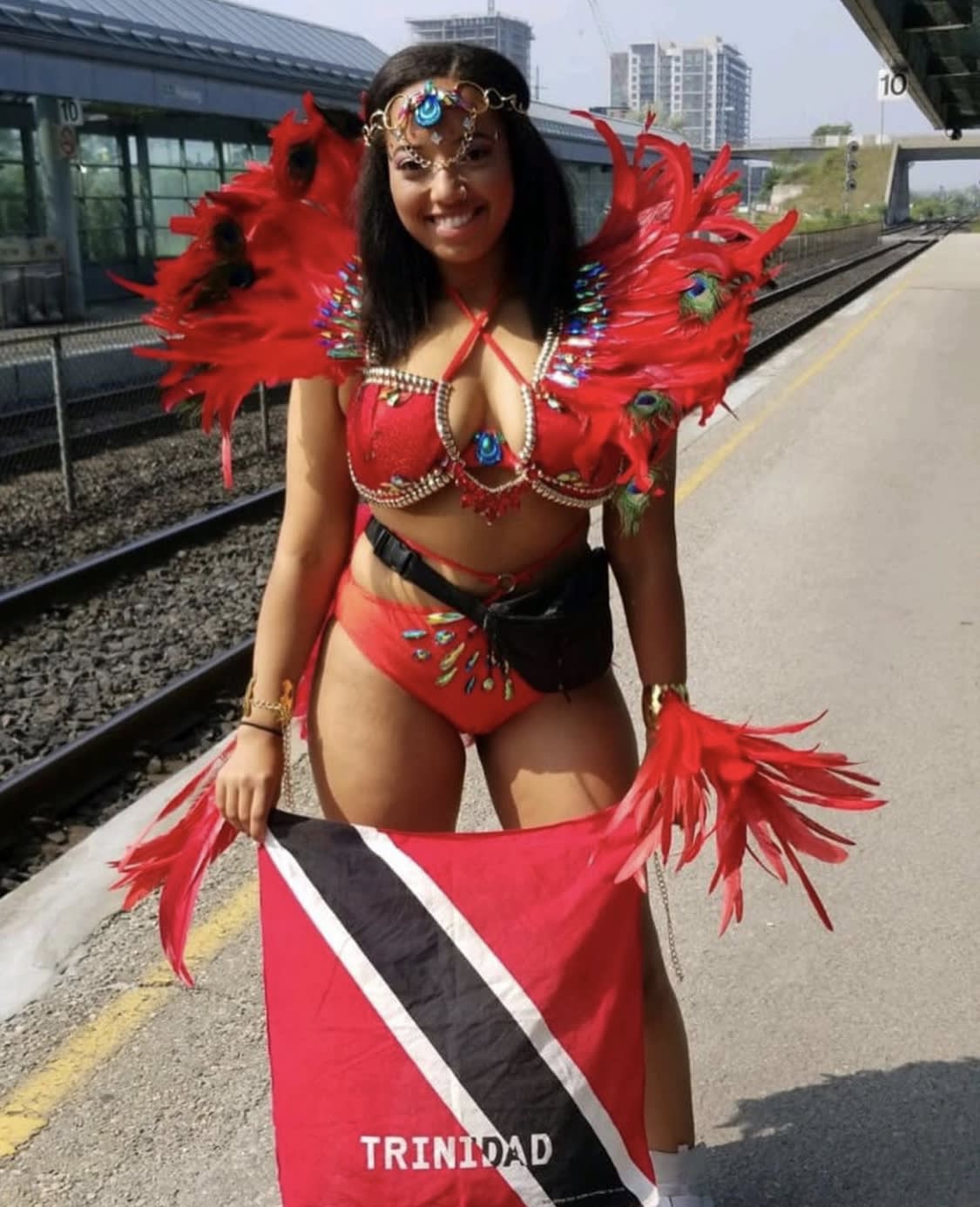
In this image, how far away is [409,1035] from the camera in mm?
2139

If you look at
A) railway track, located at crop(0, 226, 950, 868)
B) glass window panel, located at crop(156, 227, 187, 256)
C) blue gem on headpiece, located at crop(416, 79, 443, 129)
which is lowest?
railway track, located at crop(0, 226, 950, 868)

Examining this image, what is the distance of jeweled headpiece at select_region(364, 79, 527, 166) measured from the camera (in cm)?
205

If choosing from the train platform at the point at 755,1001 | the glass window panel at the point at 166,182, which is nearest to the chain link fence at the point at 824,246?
the glass window panel at the point at 166,182

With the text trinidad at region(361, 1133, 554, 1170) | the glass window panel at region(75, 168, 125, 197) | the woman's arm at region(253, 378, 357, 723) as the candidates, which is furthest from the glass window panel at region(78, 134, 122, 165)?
the text trinidad at region(361, 1133, 554, 1170)

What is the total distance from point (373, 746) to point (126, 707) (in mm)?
3878

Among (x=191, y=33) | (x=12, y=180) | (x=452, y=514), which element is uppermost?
(x=191, y=33)

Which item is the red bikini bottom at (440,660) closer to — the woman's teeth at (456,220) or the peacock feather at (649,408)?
the peacock feather at (649,408)

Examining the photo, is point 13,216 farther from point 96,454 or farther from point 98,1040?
point 98,1040

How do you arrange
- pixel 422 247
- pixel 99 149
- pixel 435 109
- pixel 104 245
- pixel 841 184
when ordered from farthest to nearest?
pixel 841 184, pixel 104 245, pixel 99 149, pixel 422 247, pixel 435 109

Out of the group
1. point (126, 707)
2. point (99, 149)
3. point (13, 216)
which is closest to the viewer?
point (126, 707)

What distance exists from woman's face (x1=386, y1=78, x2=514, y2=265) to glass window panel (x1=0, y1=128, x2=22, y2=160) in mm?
22934

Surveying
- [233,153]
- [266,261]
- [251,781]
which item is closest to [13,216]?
[233,153]

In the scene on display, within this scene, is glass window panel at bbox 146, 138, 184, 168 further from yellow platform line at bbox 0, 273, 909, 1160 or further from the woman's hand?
the woman's hand

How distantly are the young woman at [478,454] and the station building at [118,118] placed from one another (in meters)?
17.8
